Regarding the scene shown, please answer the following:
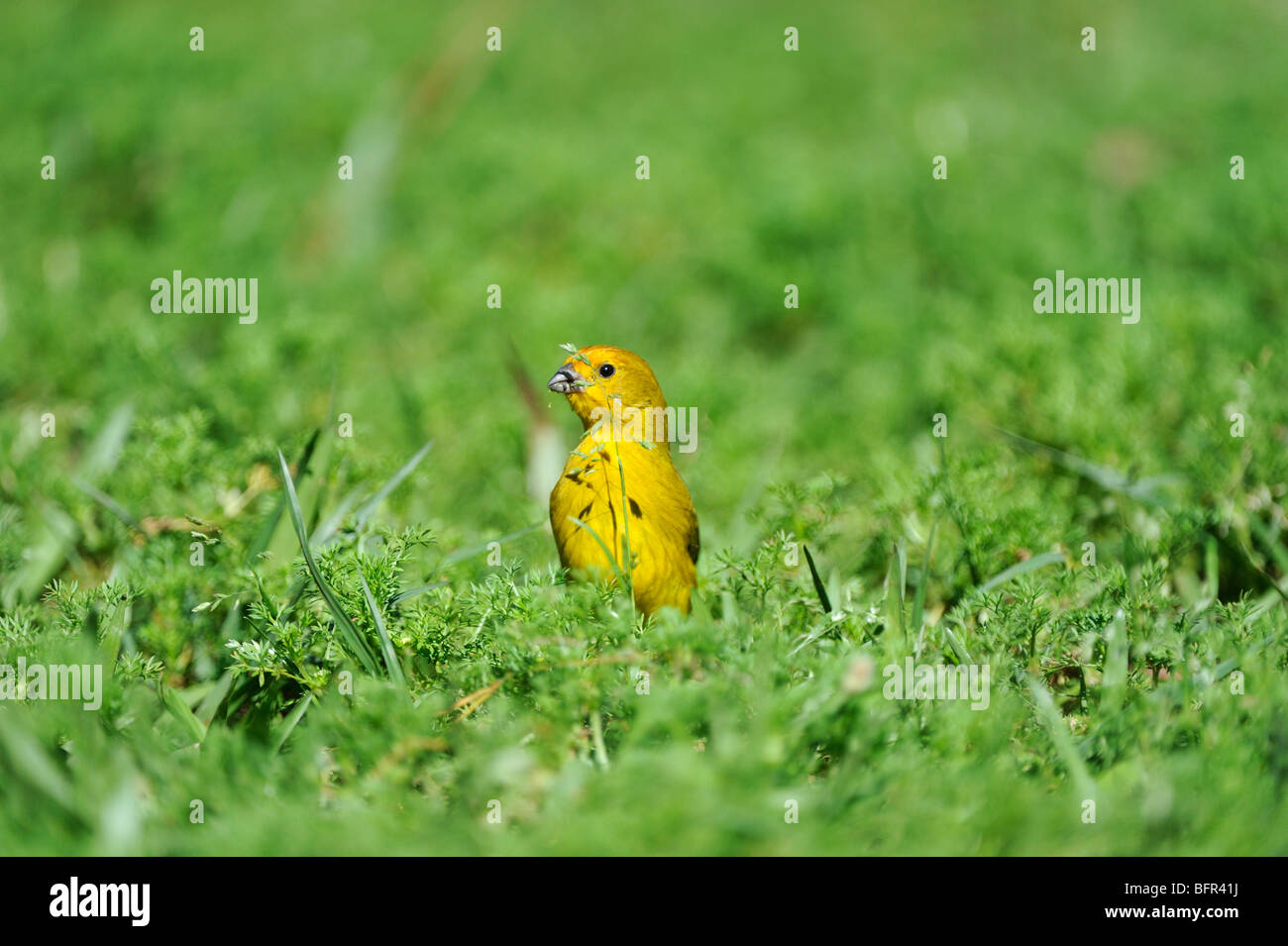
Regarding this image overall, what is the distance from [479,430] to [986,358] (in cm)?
226

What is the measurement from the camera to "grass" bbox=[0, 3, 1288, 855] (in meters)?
2.21

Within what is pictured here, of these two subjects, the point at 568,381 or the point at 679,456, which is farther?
the point at 679,456

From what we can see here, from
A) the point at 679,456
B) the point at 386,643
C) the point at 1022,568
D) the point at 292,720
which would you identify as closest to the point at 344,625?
the point at 386,643

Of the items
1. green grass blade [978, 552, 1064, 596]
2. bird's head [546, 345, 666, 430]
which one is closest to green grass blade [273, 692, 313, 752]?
bird's head [546, 345, 666, 430]

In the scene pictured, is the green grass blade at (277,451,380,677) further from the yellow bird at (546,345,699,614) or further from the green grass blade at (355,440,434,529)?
the yellow bird at (546,345,699,614)

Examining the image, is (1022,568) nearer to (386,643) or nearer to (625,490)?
(625,490)

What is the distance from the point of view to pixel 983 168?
719 centimetres

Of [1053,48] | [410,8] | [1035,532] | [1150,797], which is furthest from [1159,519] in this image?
[410,8]

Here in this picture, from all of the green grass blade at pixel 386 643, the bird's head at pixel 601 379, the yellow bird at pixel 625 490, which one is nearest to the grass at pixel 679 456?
the green grass blade at pixel 386 643

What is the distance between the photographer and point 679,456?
16.1ft

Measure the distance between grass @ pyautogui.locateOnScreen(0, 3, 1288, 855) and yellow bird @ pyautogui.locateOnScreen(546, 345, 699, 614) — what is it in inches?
6.5

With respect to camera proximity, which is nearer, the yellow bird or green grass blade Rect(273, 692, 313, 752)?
green grass blade Rect(273, 692, 313, 752)

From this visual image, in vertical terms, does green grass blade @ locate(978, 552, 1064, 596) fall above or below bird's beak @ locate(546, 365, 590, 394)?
below

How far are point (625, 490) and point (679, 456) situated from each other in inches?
72.6
